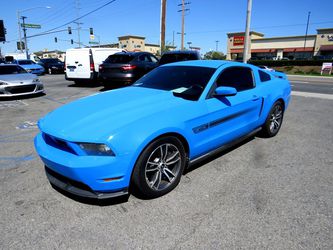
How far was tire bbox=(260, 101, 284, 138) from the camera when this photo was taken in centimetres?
468

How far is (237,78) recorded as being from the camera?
398 centimetres

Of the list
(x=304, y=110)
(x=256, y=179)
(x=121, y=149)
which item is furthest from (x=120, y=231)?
(x=304, y=110)

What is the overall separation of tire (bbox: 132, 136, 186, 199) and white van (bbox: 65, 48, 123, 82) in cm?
994

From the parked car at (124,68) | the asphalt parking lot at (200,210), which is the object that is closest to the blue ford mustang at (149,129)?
the asphalt parking lot at (200,210)

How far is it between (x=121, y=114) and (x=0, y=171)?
2.19 meters

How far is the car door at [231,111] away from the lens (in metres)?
3.25

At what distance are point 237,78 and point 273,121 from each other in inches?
58.9

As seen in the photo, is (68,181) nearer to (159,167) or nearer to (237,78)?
(159,167)

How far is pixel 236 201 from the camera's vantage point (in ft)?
9.21

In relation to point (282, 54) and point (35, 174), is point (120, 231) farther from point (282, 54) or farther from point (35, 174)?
point (282, 54)

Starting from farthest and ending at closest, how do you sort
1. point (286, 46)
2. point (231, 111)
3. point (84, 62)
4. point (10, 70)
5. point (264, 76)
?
point (286, 46)
point (84, 62)
point (10, 70)
point (264, 76)
point (231, 111)

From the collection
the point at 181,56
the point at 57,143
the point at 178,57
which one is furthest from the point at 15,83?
the point at 57,143

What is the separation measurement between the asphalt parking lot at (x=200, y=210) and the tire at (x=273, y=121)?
74cm

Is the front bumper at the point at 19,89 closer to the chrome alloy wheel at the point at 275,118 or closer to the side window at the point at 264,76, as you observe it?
the side window at the point at 264,76
